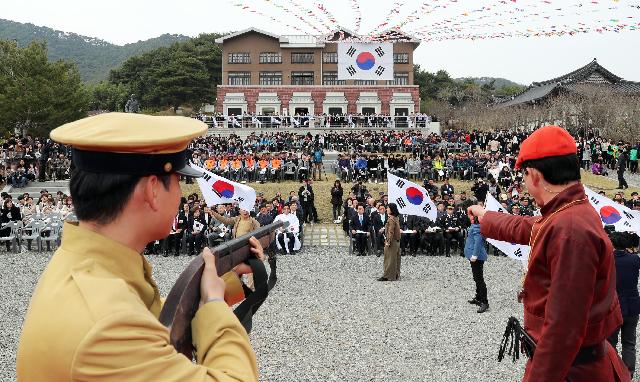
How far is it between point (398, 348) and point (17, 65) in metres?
31.2

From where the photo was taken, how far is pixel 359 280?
11.4 metres

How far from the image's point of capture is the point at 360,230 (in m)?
14.3

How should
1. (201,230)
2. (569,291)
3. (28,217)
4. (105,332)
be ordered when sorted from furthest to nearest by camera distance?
(28,217)
(201,230)
(569,291)
(105,332)

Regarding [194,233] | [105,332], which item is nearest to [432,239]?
[194,233]

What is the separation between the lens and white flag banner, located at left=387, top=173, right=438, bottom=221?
11.9 meters

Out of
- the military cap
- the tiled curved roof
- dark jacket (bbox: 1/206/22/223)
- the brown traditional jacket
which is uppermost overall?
the tiled curved roof

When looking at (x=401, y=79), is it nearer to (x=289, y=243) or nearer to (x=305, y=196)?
(x=305, y=196)

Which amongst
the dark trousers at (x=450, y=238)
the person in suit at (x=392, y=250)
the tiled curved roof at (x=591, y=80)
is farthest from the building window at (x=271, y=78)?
the person in suit at (x=392, y=250)

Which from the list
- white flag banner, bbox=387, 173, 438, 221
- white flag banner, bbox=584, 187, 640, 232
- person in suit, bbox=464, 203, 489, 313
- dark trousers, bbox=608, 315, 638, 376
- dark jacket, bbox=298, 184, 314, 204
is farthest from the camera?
dark jacket, bbox=298, 184, 314, 204

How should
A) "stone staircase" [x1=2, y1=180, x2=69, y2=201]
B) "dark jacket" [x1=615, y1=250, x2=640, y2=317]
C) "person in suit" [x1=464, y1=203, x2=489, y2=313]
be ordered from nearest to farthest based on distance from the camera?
1. "dark jacket" [x1=615, y1=250, x2=640, y2=317]
2. "person in suit" [x1=464, y1=203, x2=489, y2=313]
3. "stone staircase" [x1=2, y1=180, x2=69, y2=201]

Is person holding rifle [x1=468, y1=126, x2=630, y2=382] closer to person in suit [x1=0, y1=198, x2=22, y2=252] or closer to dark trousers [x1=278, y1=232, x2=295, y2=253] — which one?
dark trousers [x1=278, y1=232, x2=295, y2=253]

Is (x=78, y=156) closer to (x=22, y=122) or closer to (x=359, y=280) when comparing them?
(x=359, y=280)

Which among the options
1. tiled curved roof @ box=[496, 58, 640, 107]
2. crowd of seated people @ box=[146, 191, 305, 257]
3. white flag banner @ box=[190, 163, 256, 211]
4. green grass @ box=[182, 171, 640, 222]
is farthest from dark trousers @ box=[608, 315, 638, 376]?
tiled curved roof @ box=[496, 58, 640, 107]

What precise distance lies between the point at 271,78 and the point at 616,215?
44377mm
